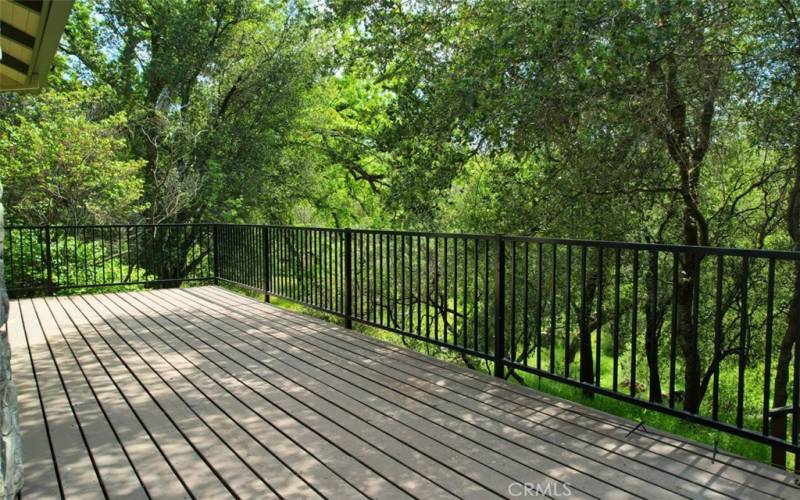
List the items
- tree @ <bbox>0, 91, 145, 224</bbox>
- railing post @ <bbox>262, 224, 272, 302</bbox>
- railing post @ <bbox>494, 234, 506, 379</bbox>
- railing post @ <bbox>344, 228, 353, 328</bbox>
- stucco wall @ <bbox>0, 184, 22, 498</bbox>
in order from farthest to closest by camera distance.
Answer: tree @ <bbox>0, 91, 145, 224</bbox>, railing post @ <bbox>262, 224, 272, 302</bbox>, railing post @ <bbox>344, 228, 353, 328</bbox>, railing post @ <bbox>494, 234, 506, 379</bbox>, stucco wall @ <bbox>0, 184, 22, 498</bbox>

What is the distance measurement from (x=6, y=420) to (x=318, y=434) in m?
1.24

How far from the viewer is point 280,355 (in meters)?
4.05

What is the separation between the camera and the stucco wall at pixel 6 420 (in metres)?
1.79

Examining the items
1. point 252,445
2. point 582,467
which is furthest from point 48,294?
point 582,467

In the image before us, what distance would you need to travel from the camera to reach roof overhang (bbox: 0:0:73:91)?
298cm

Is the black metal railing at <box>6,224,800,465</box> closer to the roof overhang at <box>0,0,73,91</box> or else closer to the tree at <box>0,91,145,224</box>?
the tree at <box>0,91,145,224</box>

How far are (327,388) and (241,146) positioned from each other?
9879mm

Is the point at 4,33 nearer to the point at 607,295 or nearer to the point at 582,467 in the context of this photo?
the point at 582,467

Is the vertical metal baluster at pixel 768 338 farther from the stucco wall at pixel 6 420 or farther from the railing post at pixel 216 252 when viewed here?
the railing post at pixel 216 252

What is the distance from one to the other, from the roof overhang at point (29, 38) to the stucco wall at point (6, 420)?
1732mm

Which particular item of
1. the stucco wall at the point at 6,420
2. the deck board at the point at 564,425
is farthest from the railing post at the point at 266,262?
the stucco wall at the point at 6,420

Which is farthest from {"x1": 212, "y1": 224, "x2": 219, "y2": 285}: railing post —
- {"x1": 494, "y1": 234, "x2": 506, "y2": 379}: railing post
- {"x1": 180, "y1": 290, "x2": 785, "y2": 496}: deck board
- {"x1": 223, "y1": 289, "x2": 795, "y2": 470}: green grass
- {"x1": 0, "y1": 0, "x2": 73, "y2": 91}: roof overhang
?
{"x1": 494, "y1": 234, "x2": 506, "y2": 379}: railing post

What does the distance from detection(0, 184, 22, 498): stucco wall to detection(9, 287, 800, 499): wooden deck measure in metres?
0.21

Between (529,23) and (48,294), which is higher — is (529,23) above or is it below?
above
